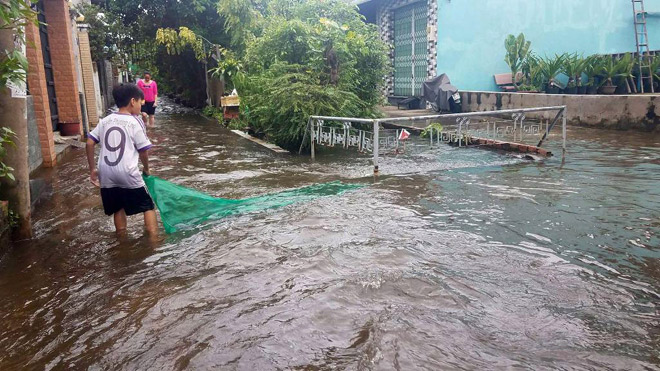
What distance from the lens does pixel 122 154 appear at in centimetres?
478

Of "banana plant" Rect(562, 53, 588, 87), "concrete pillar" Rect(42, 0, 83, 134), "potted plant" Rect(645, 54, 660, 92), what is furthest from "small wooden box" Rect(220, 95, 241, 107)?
"potted plant" Rect(645, 54, 660, 92)

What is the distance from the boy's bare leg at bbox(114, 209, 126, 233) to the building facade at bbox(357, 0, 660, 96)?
14727 mm

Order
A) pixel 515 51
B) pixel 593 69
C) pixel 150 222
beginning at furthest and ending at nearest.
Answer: pixel 515 51
pixel 593 69
pixel 150 222

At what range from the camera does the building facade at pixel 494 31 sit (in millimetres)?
17922

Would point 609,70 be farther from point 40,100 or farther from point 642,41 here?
point 40,100

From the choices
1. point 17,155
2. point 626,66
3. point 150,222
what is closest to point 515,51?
point 626,66

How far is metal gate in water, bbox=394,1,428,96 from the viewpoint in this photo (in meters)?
18.8

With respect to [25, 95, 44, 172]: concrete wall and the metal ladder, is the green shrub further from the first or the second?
the metal ladder

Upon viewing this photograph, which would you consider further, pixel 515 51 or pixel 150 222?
pixel 515 51

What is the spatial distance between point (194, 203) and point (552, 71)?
1438cm

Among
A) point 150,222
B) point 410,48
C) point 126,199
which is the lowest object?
point 150,222

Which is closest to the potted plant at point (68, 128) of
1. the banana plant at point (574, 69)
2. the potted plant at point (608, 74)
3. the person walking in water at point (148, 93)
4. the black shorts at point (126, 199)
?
the person walking in water at point (148, 93)

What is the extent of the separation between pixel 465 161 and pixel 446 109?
8.59 meters

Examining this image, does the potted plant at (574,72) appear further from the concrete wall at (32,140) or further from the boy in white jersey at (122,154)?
the boy in white jersey at (122,154)
